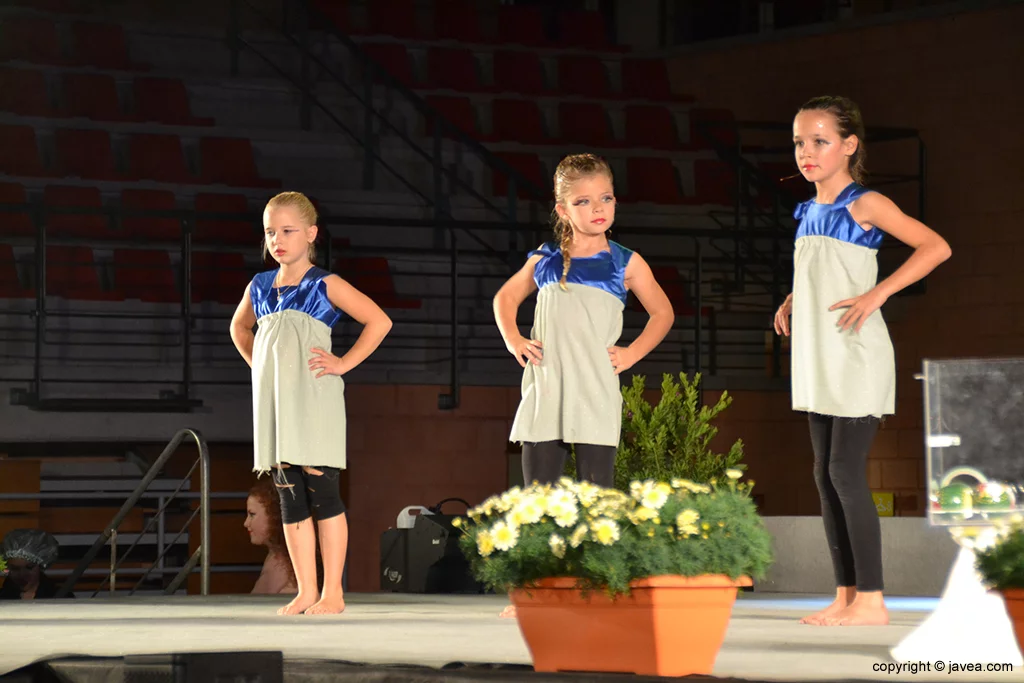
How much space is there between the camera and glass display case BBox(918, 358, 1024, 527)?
4355mm

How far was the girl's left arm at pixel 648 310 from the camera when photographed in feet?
12.1

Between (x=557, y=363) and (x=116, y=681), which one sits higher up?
(x=557, y=363)

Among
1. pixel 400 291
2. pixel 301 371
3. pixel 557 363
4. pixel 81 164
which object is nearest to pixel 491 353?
pixel 400 291

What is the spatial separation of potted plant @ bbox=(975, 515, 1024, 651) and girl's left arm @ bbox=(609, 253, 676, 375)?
1.43m

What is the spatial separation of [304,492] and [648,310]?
1190mm

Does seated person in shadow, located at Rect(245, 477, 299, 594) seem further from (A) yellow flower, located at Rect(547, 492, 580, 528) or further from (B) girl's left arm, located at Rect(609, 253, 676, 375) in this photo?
(A) yellow flower, located at Rect(547, 492, 580, 528)

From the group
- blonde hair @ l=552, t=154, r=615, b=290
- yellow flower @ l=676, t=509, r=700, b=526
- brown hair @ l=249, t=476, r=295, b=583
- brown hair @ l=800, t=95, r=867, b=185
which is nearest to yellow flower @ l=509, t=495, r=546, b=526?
yellow flower @ l=676, t=509, r=700, b=526

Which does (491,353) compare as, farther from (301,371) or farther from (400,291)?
(301,371)

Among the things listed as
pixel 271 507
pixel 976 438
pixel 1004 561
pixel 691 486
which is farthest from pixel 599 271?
pixel 271 507

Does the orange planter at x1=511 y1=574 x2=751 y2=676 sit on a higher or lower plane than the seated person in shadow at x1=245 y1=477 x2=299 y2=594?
higher

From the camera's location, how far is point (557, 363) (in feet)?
12.0

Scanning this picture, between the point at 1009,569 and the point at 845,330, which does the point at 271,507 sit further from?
the point at 1009,569

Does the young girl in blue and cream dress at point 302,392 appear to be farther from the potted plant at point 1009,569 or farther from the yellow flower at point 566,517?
the potted plant at point 1009,569

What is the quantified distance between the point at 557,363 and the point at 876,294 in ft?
2.50
